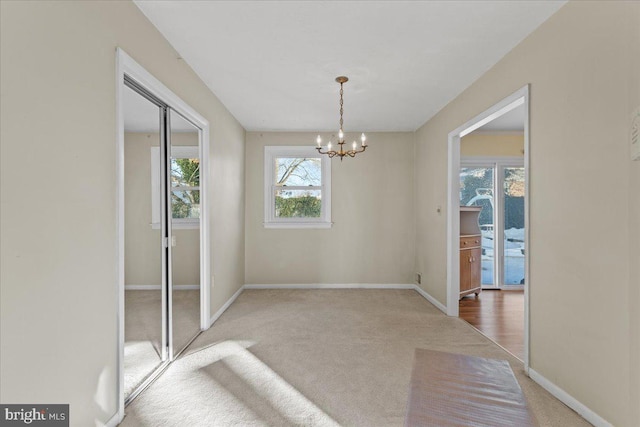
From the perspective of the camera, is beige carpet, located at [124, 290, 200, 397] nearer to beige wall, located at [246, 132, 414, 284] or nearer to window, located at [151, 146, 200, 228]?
window, located at [151, 146, 200, 228]

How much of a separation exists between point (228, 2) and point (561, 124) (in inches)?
92.9

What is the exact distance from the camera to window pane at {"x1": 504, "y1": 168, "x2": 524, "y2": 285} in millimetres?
5371

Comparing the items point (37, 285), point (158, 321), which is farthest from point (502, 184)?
point (37, 285)

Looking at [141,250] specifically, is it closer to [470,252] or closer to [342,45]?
[342,45]

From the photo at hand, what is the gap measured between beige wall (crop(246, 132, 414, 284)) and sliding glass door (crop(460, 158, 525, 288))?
4.08 ft

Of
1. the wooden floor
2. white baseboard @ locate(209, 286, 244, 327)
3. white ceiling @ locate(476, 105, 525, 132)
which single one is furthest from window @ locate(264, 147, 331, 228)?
white ceiling @ locate(476, 105, 525, 132)

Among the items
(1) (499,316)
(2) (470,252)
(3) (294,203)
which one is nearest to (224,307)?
(3) (294,203)

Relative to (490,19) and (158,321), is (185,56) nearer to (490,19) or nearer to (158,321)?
(158,321)

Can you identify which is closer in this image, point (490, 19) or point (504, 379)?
point (504, 379)

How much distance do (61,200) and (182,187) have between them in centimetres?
146

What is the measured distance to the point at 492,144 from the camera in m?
5.40

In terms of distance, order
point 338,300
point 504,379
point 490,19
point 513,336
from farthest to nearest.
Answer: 1. point 338,300
2. point 513,336
3. point 490,19
4. point 504,379

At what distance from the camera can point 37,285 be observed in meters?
1.31

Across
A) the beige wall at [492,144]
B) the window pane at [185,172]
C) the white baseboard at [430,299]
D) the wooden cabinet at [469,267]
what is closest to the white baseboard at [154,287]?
the window pane at [185,172]
